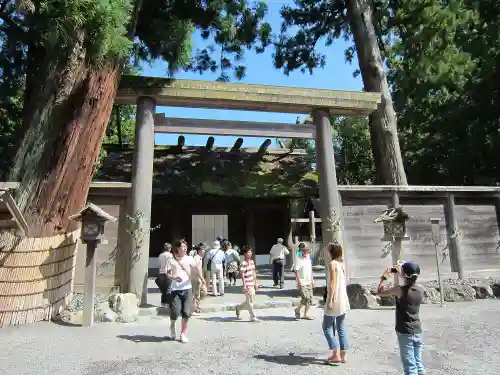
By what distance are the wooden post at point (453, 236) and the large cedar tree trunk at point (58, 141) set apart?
8.15 metres

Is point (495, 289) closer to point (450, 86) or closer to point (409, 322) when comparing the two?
point (409, 322)

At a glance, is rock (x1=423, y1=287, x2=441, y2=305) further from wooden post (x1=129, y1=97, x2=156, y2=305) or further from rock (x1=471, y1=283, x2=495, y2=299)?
wooden post (x1=129, y1=97, x2=156, y2=305)

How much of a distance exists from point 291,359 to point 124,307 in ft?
11.0

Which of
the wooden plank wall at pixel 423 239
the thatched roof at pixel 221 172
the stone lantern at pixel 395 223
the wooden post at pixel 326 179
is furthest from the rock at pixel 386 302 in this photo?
the thatched roof at pixel 221 172

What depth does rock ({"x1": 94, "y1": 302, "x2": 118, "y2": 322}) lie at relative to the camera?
6.38 m

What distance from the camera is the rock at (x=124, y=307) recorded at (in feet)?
21.2

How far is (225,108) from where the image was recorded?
8.98 metres

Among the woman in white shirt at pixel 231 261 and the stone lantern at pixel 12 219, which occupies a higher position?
the stone lantern at pixel 12 219

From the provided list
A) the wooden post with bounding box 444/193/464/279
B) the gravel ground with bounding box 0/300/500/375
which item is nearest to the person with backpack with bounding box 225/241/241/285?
the gravel ground with bounding box 0/300/500/375

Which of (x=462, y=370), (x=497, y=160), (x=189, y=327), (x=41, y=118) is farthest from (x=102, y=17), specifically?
(x=497, y=160)

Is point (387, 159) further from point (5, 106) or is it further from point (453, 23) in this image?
point (5, 106)

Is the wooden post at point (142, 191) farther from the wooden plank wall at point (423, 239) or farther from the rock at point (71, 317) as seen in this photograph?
the wooden plank wall at point (423, 239)

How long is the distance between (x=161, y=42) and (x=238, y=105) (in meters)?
2.21

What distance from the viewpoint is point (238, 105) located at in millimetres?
8844
